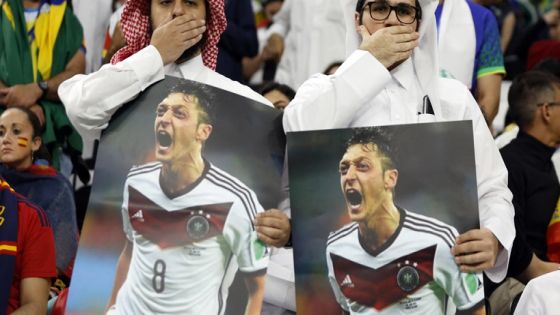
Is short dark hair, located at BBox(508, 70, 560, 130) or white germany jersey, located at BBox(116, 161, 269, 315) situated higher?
white germany jersey, located at BBox(116, 161, 269, 315)

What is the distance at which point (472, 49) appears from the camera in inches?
317

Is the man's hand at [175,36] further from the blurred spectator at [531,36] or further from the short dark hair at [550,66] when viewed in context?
the blurred spectator at [531,36]

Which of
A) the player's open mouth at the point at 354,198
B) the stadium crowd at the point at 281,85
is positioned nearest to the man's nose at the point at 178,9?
the stadium crowd at the point at 281,85

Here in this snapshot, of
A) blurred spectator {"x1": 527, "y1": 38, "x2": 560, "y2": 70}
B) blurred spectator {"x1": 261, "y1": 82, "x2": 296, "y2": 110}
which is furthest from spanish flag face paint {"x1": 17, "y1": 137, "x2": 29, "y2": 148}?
blurred spectator {"x1": 527, "y1": 38, "x2": 560, "y2": 70}

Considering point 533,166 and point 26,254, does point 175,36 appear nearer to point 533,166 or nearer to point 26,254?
point 26,254

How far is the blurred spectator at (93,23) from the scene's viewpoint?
8891mm

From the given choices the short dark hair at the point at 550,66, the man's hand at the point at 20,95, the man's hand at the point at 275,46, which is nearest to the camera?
the man's hand at the point at 20,95

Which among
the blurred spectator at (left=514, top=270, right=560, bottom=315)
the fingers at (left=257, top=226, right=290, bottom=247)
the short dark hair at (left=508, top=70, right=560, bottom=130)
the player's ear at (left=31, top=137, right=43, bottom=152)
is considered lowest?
the player's ear at (left=31, top=137, right=43, bottom=152)

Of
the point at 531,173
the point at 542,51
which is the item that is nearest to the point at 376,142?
the point at 531,173

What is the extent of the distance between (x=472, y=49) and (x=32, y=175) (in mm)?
2730

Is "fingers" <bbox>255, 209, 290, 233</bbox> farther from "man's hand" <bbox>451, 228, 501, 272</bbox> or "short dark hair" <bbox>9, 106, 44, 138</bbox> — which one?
"short dark hair" <bbox>9, 106, 44, 138</bbox>

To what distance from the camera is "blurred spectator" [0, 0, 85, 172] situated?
7.97 m

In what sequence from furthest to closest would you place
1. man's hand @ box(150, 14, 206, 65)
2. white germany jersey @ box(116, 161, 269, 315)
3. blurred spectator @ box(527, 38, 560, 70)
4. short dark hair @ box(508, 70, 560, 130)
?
1. blurred spectator @ box(527, 38, 560, 70)
2. short dark hair @ box(508, 70, 560, 130)
3. man's hand @ box(150, 14, 206, 65)
4. white germany jersey @ box(116, 161, 269, 315)

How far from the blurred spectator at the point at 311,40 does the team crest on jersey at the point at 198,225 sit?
15.6 feet
